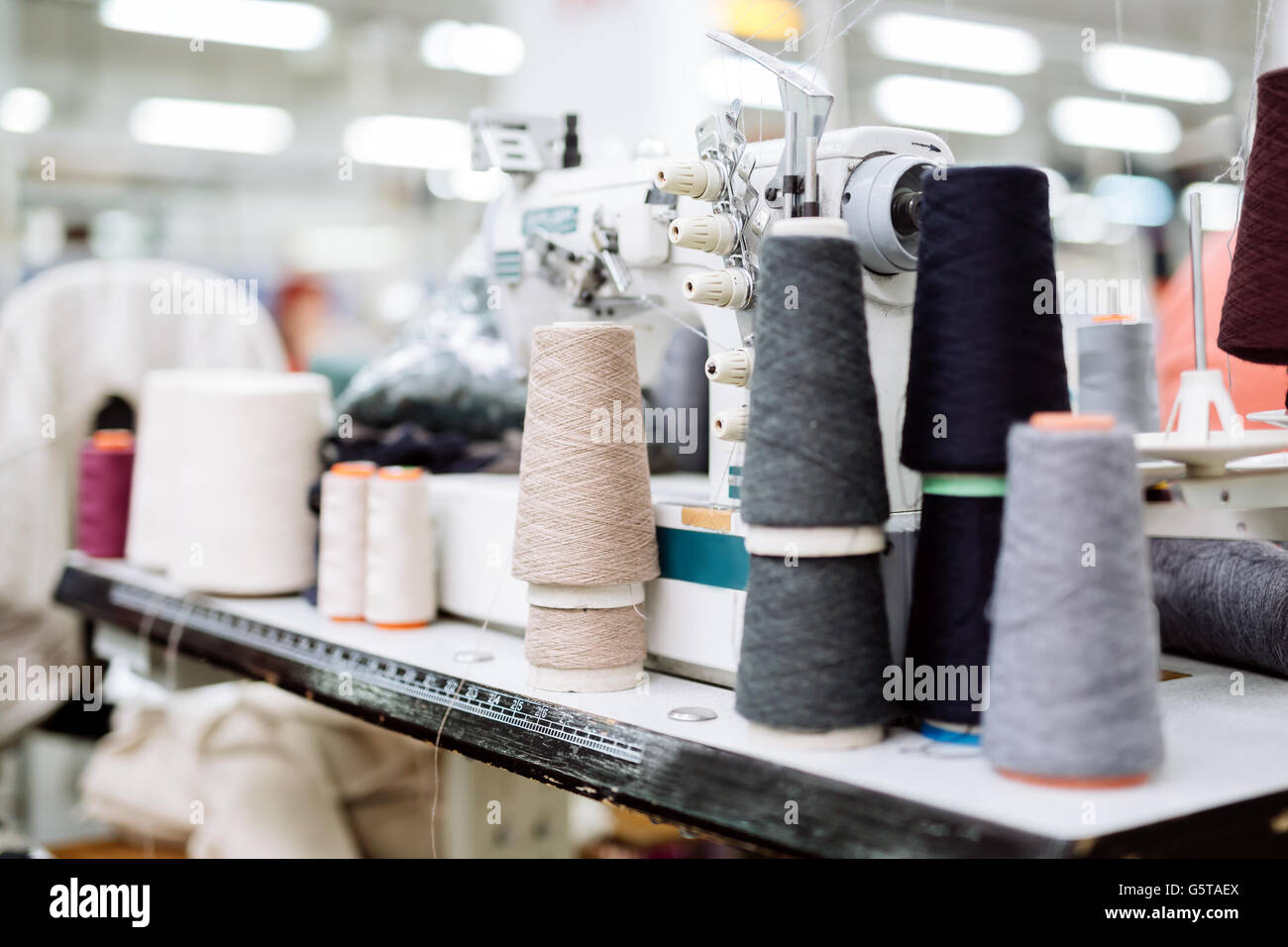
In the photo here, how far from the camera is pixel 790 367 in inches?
35.1

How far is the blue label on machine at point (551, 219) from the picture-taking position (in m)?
1.46

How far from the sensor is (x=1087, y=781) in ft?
2.53

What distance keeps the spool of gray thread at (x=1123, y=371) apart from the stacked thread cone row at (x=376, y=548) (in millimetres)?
760

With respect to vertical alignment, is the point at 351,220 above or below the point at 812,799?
above

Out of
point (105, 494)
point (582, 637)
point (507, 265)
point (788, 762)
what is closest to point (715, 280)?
point (582, 637)

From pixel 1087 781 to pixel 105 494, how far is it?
1689mm

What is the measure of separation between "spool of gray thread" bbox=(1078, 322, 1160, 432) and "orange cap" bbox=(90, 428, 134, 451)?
1499 mm

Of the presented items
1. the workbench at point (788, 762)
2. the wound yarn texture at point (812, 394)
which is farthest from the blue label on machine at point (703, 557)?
the wound yarn texture at point (812, 394)

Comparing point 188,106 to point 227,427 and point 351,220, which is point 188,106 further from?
point 227,427

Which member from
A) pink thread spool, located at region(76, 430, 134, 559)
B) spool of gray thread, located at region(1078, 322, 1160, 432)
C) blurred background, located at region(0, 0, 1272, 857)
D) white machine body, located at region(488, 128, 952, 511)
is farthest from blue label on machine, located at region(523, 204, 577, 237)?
blurred background, located at region(0, 0, 1272, 857)

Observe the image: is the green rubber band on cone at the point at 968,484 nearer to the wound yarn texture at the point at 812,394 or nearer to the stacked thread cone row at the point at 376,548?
the wound yarn texture at the point at 812,394

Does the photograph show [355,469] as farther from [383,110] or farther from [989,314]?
[383,110]

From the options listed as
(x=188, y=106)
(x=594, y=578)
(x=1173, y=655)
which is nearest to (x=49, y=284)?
(x=594, y=578)

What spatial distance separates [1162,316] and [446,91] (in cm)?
705
